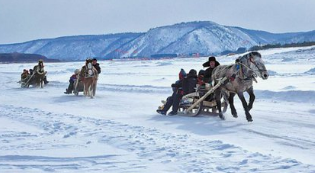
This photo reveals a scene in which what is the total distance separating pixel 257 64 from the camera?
33.6 feet

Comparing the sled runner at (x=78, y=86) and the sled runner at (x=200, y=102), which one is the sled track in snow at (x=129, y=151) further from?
the sled runner at (x=78, y=86)

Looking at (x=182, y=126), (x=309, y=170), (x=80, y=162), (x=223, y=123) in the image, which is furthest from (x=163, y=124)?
(x=309, y=170)

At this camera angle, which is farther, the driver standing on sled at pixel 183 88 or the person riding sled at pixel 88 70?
the person riding sled at pixel 88 70

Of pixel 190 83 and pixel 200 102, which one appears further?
pixel 190 83

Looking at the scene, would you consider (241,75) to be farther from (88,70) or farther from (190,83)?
(88,70)

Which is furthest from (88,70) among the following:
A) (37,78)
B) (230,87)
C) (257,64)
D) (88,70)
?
(257,64)

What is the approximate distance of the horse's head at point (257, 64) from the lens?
1009cm

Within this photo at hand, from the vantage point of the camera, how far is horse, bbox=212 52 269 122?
10.3 m

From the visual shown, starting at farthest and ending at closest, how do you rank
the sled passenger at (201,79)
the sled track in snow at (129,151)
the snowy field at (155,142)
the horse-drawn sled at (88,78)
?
1. the horse-drawn sled at (88,78)
2. the sled passenger at (201,79)
3. the snowy field at (155,142)
4. the sled track in snow at (129,151)

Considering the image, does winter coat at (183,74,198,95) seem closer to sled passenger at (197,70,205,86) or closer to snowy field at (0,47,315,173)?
sled passenger at (197,70,205,86)

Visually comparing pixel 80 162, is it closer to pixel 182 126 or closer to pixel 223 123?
pixel 182 126

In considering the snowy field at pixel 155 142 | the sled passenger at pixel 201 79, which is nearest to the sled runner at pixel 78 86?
the snowy field at pixel 155 142

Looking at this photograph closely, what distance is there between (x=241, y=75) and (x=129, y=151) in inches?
167

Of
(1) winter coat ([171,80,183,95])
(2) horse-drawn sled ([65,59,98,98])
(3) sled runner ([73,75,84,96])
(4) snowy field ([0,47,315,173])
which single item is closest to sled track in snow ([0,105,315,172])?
(4) snowy field ([0,47,315,173])
